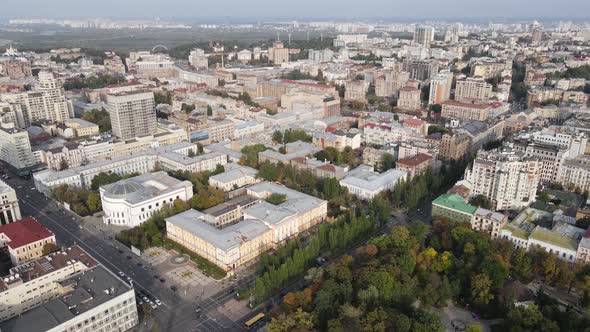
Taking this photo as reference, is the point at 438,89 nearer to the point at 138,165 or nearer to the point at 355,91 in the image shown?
the point at 355,91

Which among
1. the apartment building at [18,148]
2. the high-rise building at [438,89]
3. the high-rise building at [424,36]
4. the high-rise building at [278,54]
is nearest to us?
the apartment building at [18,148]

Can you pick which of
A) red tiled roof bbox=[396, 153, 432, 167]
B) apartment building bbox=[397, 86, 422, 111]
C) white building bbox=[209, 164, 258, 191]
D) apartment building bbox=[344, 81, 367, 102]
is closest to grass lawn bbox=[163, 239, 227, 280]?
white building bbox=[209, 164, 258, 191]

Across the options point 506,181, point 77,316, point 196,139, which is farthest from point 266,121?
point 77,316

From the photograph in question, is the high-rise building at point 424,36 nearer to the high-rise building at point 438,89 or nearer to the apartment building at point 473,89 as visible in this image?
the apartment building at point 473,89

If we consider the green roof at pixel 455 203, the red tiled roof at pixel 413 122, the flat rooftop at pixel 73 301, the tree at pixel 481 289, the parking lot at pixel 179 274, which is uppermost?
the red tiled roof at pixel 413 122

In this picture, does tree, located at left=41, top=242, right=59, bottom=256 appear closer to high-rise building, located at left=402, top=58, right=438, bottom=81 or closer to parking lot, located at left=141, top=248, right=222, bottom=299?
parking lot, located at left=141, top=248, right=222, bottom=299

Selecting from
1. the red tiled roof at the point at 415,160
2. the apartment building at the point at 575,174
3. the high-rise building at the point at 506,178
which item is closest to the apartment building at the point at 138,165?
the red tiled roof at the point at 415,160
